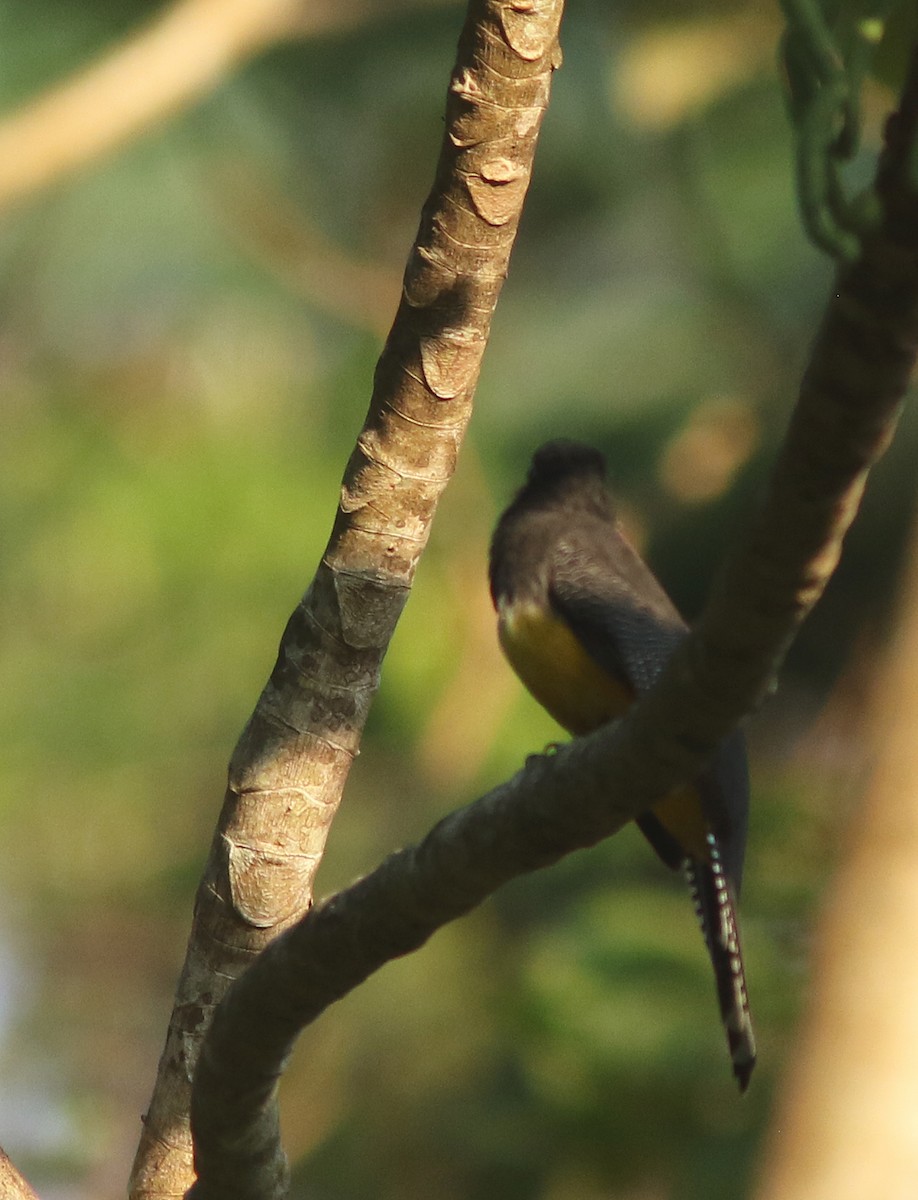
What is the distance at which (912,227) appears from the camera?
1.51m

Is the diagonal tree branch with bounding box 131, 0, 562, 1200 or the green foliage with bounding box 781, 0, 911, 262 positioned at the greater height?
the green foliage with bounding box 781, 0, 911, 262

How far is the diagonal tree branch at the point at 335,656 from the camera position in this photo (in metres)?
3.38

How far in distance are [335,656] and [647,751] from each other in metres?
1.39

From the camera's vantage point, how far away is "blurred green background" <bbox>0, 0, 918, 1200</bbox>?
7.45m

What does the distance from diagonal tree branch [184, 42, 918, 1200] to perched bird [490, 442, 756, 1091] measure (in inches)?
63.0

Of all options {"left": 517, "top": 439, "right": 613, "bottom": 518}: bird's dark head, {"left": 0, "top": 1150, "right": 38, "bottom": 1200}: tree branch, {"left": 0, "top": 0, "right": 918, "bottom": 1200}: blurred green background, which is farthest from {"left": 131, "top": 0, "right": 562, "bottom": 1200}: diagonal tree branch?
{"left": 0, "top": 0, "right": 918, "bottom": 1200}: blurred green background

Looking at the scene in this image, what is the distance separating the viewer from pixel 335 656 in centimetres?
349

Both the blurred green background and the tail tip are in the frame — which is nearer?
the tail tip

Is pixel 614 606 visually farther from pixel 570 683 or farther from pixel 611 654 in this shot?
pixel 570 683

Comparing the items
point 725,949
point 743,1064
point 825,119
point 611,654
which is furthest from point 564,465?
point 825,119

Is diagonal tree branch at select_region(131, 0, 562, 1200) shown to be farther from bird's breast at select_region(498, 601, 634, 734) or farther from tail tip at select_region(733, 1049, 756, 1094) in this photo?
bird's breast at select_region(498, 601, 634, 734)

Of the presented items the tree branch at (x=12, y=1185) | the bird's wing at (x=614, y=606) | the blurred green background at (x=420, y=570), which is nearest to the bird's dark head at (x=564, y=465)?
the bird's wing at (x=614, y=606)

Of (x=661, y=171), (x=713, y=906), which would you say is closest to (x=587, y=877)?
(x=713, y=906)

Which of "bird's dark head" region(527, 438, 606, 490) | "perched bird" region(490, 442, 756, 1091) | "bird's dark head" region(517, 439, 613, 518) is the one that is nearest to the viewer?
"perched bird" region(490, 442, 756, 1091)
